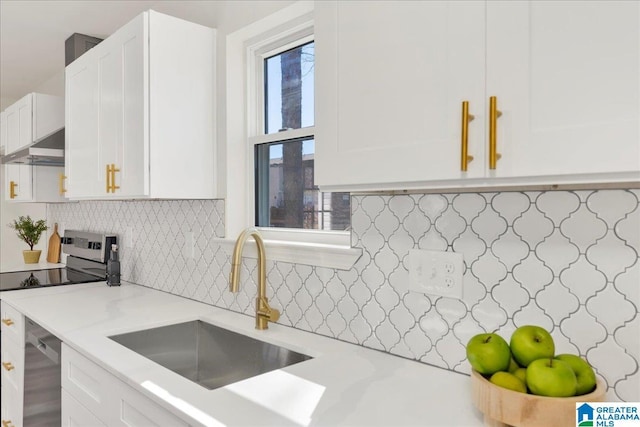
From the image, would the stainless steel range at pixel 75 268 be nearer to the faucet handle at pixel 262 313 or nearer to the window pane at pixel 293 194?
the window pane at pixel 293 194

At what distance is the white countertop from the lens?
1.03 meters

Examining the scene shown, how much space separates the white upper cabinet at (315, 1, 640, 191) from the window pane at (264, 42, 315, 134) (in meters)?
0.72

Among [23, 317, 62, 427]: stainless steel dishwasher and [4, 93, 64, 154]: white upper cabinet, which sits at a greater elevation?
[4, 93, 64, 154]: white upper cabinet

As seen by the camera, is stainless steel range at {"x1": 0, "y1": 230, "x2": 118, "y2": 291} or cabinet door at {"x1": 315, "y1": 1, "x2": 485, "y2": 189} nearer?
cabinet door at {"x1": 315, "y1": 1, "x2": 485, "y2": 189}

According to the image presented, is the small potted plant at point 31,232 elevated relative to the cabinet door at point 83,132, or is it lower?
lower

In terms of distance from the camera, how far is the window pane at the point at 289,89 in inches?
76.7

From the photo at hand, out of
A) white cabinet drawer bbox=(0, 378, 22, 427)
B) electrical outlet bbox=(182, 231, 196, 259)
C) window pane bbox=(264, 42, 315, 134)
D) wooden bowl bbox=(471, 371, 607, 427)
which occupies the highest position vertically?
window pane bbox=(264, 42, 315, 134)

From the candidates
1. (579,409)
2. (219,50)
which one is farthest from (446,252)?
(219,50)

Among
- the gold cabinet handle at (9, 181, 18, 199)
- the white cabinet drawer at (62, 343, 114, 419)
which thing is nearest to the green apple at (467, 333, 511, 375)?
the white cabinet drawer at (62, 343, 114, 419)

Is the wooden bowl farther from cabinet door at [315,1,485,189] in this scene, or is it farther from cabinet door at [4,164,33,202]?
cabinet door at [4,164,33,202]

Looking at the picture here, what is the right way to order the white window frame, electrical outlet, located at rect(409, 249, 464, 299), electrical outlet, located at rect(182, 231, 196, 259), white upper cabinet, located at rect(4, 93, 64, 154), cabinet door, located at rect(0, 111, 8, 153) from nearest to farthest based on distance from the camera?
electrical outlet, located at rect(409, 249, 464, 299) < the white window frame < electrical outlet, located at rect(182, 231, 196, 259) < white upper cabinet, located at rect(4, 93, 64, 154) < cabinet door, located at rect(0, 111, 8, 153)

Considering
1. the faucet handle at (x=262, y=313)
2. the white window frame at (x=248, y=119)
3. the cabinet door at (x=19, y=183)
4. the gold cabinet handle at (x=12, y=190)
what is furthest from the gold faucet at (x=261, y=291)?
the gold cabinet handle at (x=12, y=190)

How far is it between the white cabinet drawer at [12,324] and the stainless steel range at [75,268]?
0.20 meters

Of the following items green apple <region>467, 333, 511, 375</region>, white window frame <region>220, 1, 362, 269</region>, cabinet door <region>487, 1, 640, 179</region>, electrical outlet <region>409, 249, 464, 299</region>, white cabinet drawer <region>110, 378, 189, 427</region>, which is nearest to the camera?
cabinet door <region>487, 1, 640, 179</region>
